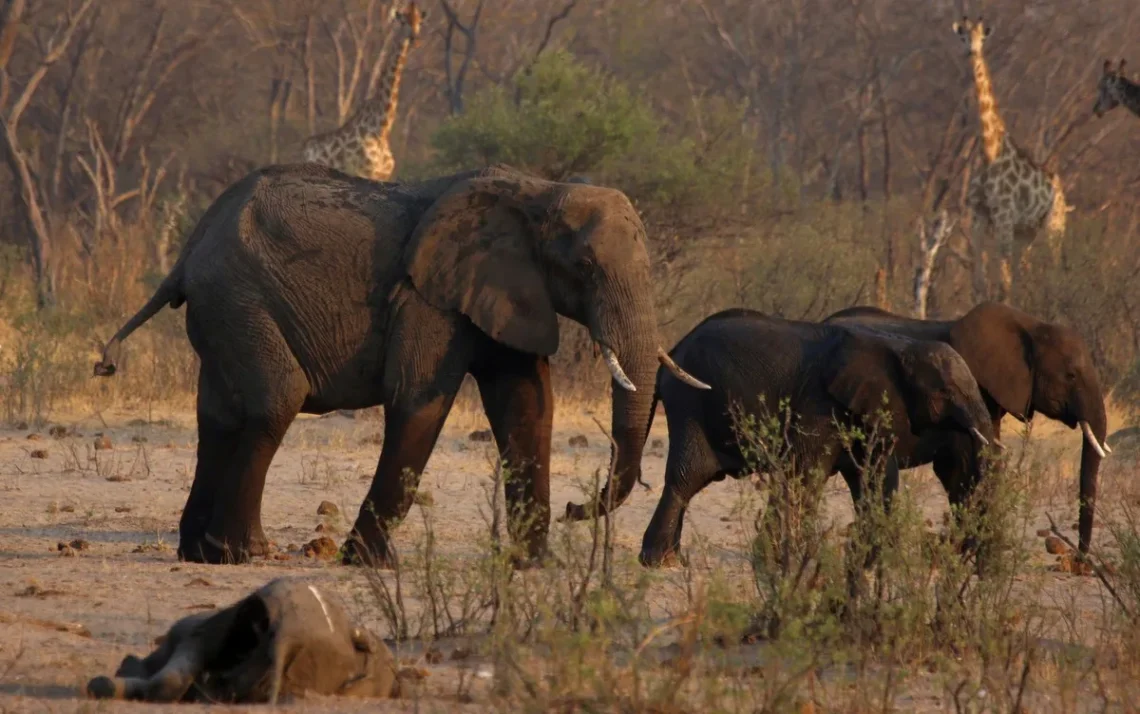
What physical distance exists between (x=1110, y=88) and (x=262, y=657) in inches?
511

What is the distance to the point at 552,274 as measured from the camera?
8047 mm

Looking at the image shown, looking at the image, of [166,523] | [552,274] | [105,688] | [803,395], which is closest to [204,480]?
[166,523]

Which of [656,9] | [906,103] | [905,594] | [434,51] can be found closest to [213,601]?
[905,594]

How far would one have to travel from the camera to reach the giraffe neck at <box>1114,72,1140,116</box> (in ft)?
50.5

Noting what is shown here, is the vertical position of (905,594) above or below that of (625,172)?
below

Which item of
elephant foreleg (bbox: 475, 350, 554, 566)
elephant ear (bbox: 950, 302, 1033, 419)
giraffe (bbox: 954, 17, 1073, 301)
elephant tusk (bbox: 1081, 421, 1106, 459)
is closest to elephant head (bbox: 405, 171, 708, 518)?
elephant foreleg (bbox: 475, 350, 554, 566)

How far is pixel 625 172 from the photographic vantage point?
1728 cm

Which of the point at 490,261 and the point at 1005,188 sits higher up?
the point at 1005,188

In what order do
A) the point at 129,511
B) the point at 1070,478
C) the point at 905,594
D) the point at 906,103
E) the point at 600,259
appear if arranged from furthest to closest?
1. the point at 906,103
2. the point at 1070,478
3. the point at 129,511
4. the point at 600,259
5. the point at 905,594

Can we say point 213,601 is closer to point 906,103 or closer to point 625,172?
point 625,172

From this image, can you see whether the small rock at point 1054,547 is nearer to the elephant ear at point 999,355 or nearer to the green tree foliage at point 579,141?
the elephant ear at point 999,355

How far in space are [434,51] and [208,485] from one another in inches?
1079

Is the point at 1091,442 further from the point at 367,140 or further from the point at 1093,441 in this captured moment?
the point at 367,140

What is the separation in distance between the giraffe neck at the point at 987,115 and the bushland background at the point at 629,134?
38.6 inches
